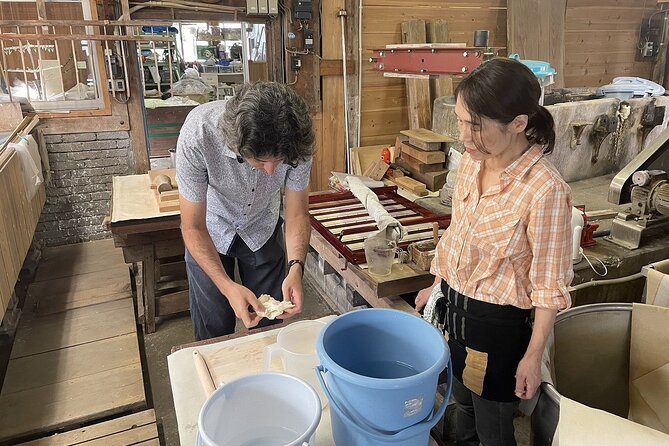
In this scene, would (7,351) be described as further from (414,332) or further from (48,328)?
(414,332)

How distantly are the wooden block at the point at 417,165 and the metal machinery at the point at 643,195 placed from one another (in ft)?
4.80

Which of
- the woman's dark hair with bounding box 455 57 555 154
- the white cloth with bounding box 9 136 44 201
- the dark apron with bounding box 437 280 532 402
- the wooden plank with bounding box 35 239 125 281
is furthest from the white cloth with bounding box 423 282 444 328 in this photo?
the wooden plank with bounding box 35 239 125 281

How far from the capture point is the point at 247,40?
4598 millimetres

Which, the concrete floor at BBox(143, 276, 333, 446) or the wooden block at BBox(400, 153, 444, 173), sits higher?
the wooden block at BBox(400, 153, 444, 173)

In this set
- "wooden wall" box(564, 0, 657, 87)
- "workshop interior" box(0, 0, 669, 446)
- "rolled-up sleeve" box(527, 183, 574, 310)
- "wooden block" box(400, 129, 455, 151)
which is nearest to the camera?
"workshop interior" box(0, 0, 669, 446)

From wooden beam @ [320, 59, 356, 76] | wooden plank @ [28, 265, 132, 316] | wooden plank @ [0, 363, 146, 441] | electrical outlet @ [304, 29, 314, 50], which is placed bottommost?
wooden plank @ [0, 363, 146, 441]

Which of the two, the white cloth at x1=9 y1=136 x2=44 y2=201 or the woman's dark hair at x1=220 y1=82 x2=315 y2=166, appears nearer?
the woman's dark hair at x1=220 y1=82 x2=315 y2=166

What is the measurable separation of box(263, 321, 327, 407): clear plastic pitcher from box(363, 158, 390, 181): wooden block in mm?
2931

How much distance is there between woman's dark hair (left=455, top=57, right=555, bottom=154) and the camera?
1273 mm

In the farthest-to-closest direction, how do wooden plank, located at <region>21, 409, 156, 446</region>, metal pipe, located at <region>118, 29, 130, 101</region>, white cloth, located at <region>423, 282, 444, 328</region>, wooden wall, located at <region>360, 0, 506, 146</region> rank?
wooden wall, located at <region>360, 0, 506, 146</region> → metal pipe, located at <region>118, 29, 130, 101</region> → wooden plank, located at <region>21, 409, 156, 446</region> → white cloth, located at <region>423, 282, 444, 328</region>

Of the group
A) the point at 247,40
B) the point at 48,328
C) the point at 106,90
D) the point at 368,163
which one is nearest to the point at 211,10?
the point at 247,40

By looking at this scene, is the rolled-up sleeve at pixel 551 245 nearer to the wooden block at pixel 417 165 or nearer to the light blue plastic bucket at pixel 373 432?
the light blue plastic bucket at pixel 373 432

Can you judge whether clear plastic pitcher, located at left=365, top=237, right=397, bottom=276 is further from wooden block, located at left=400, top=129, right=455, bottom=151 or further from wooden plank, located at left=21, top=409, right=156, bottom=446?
wooden block, located at left=400, top=129, right=455, bottom=151

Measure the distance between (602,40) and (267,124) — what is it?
5.90m
